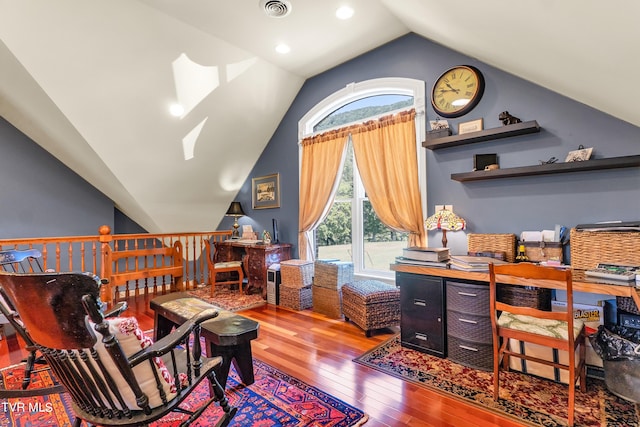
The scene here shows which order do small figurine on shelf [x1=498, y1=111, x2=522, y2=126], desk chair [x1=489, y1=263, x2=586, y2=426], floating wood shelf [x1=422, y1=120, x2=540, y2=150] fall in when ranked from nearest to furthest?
desk chair [x1=489, y1=263, x2=586, y2=426] < floating wood shelf [x1=422, y1=120, x2=540, y2=150] < small figurine on shelf [x1=498, y1=111, x2=522, y2=126]

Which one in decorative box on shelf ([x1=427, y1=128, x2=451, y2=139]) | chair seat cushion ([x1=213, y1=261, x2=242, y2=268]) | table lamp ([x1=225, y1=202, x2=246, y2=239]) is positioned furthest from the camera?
table lamp ([x1=225, y1=202, x2=246, y2=239])

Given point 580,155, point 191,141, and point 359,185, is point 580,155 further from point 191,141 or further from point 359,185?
point 191,141

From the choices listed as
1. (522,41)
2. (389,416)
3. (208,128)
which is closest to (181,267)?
(208,128)

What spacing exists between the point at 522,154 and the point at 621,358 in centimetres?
166

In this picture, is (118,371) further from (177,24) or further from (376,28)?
(376,28)

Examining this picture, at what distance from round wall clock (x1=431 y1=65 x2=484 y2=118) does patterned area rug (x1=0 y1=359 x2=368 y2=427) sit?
2803 millimetres

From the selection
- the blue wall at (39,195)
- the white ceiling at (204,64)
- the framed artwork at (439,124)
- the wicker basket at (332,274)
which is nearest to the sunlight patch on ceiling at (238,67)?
the white ceiling at (204,64)

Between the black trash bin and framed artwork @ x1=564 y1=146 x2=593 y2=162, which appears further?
framed artwork @ x1=564 y1=146 x2=593 y2=162

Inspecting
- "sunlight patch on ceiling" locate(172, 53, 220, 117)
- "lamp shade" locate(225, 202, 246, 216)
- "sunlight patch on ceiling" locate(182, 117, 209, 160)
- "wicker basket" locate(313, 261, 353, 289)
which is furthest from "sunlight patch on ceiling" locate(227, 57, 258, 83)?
"wicker basket" locate(313, 261, 353, 289)

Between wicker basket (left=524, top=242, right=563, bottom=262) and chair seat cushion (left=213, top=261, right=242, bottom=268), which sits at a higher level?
wicker basket (left=524, top=242, right=563, bottom=262)

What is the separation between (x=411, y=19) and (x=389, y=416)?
3.30 m

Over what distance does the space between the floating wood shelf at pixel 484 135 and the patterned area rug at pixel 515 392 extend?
1.92 m

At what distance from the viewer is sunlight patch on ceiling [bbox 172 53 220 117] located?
3.62m

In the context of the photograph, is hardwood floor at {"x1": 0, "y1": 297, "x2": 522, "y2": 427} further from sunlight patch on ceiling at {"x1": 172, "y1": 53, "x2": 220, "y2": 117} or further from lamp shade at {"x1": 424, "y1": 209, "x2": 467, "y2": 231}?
sunlight patch on ceiling at {"x1": 172, "y1": 53, "x2": 220, "y2": 117}
